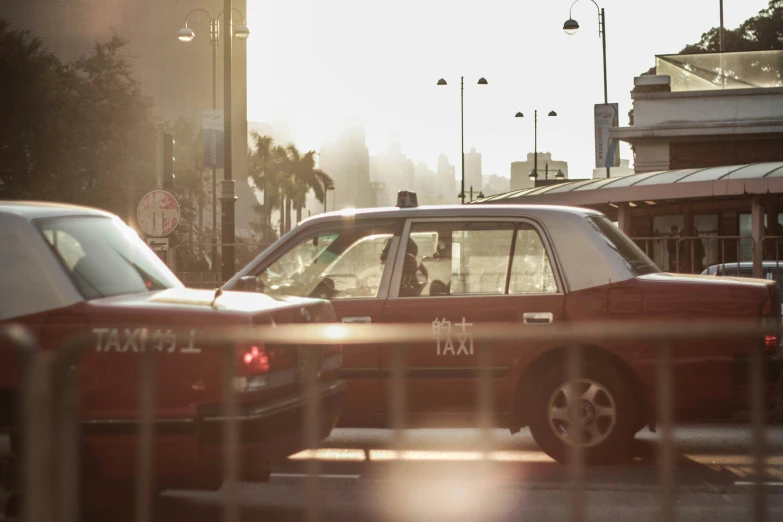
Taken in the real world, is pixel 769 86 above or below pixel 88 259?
above

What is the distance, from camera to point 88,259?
5.75 meters

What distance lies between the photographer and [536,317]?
7.05 meters

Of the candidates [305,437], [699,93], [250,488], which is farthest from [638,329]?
[699,93]

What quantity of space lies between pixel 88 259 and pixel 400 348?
122 inches

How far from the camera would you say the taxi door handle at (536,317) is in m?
7.04

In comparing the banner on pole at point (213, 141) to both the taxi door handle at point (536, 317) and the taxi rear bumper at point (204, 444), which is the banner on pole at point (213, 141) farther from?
the taxi rear bumper at point (204, 444)

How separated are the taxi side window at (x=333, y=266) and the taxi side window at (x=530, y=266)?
0.90 metres

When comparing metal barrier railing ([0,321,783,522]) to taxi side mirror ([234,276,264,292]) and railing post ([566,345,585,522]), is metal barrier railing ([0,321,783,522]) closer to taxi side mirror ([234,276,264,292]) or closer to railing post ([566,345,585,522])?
railing post ([566,345,585,522])

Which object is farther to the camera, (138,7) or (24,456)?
(138,7)

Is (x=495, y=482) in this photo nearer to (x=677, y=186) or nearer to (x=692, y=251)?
(x=692, y=251)

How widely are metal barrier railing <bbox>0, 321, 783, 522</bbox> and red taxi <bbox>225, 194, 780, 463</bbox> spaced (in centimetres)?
275

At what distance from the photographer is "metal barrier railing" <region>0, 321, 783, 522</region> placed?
2.95m

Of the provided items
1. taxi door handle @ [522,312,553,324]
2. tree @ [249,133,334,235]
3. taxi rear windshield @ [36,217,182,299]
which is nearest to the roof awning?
taxi door handle @ [522,312,553,324]

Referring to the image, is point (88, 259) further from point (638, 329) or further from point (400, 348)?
point (638, 329)
